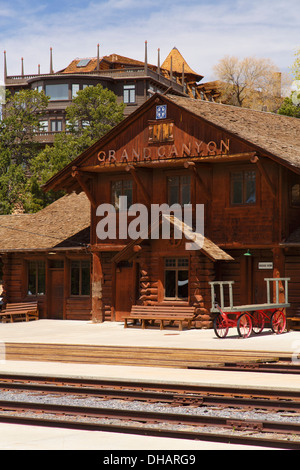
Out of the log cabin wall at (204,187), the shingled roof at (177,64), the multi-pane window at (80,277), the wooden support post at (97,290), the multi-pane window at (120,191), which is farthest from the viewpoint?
the shingled roof at (177,64)

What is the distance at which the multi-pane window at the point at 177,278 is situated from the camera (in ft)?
98.1

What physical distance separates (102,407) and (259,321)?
591 inches

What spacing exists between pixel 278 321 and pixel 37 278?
42.0 ft

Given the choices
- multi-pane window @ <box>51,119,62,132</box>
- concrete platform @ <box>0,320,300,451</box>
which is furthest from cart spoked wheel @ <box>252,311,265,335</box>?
multi-pane window @ <box>51,119,62,132</box>

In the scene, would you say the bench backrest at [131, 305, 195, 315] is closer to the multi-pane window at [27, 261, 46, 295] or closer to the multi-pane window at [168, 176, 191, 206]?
the multi-pane window at [168, 176, 191, 206]

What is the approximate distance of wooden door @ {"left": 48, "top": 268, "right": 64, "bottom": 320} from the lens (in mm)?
34938

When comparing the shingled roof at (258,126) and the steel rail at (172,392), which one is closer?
the steel rail at (172,392)

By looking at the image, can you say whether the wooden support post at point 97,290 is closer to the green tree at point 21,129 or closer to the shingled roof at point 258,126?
the shingled roof at point 258,126

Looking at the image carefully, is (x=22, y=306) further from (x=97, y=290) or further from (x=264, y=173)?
(x=264, y=173)

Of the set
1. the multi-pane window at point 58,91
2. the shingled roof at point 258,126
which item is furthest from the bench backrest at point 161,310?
the multi-pane window at point 58,91

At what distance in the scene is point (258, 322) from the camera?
26.6 m

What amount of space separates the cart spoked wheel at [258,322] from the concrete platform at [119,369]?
45cm

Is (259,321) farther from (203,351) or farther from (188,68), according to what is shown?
(188,68)

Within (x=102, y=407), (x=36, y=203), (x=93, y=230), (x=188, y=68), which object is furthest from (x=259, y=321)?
(x=188, y=68)
